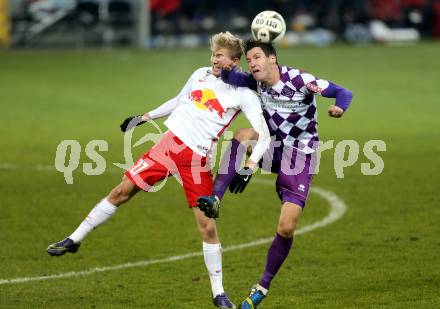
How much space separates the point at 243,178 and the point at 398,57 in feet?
94.1

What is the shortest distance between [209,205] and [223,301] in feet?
3.08

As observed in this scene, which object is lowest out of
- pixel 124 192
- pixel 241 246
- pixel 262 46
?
pixel 241 246

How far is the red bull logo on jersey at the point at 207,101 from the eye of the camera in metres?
9.53

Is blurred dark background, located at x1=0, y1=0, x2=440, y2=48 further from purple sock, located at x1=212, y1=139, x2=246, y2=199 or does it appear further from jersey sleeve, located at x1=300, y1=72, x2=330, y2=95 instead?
jersey sleeve, located at x1=300, y1=72, x2=330, y2=95

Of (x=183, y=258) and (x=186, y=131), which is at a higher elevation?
(x=186, y=131)

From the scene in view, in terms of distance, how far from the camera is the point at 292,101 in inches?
376

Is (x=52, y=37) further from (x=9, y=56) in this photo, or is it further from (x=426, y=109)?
(x=426, y=109)

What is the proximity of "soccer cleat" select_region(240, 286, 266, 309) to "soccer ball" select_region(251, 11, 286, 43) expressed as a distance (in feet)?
7.01

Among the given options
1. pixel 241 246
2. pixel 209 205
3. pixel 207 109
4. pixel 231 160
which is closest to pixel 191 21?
pixel 241 246

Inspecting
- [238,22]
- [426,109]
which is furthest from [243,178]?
[238,22]

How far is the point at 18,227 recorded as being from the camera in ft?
41.9

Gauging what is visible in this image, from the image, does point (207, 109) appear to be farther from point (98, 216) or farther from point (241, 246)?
point (241, 246)

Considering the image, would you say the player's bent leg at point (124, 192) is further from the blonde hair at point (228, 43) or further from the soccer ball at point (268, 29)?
the soccer ball at point (268, 29)

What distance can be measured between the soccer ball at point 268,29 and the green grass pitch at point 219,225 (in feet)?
7.51
